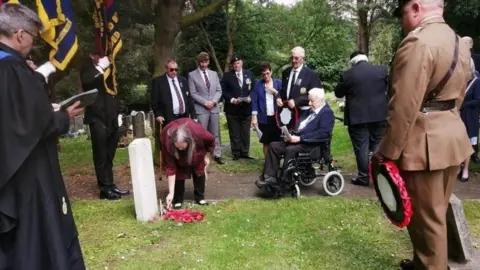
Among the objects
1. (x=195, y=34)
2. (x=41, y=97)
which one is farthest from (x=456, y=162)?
(x=195, y=34)

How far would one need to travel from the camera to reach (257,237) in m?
4.96

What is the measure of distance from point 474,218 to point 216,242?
2.93 m

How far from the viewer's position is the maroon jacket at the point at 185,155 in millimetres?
5762

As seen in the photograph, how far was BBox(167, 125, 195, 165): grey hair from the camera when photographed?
5.54 m

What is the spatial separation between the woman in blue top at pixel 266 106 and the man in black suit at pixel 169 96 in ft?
4.15

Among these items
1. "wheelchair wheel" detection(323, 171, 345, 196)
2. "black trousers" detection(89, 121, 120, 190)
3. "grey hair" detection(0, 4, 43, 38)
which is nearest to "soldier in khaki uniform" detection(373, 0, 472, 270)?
"grey hair" detection(0, 4, 43, 38)

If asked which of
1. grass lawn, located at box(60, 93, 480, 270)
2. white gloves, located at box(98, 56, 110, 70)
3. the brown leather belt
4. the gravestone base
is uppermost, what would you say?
white gloves, located at box(98, 56, 110, 70)

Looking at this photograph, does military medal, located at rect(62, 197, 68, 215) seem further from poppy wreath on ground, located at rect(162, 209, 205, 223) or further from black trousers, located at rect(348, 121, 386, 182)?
black trousers, located at rect(348, 121, 386, 182)

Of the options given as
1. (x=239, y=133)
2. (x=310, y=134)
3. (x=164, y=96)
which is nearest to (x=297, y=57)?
(x=310, y=134)

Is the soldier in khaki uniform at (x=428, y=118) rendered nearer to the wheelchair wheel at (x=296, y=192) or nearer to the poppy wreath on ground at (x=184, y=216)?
the poppy wreath on ground at (x=184, y=216)

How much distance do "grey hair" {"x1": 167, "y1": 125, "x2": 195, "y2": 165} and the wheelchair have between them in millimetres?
1249

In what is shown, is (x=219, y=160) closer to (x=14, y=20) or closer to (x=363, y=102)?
(x=363, y=102)

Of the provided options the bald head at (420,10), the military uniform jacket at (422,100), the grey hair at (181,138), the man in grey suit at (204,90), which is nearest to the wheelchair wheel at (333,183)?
the grey hair at (181,138)

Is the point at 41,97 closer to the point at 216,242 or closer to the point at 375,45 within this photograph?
the point at 216,242
